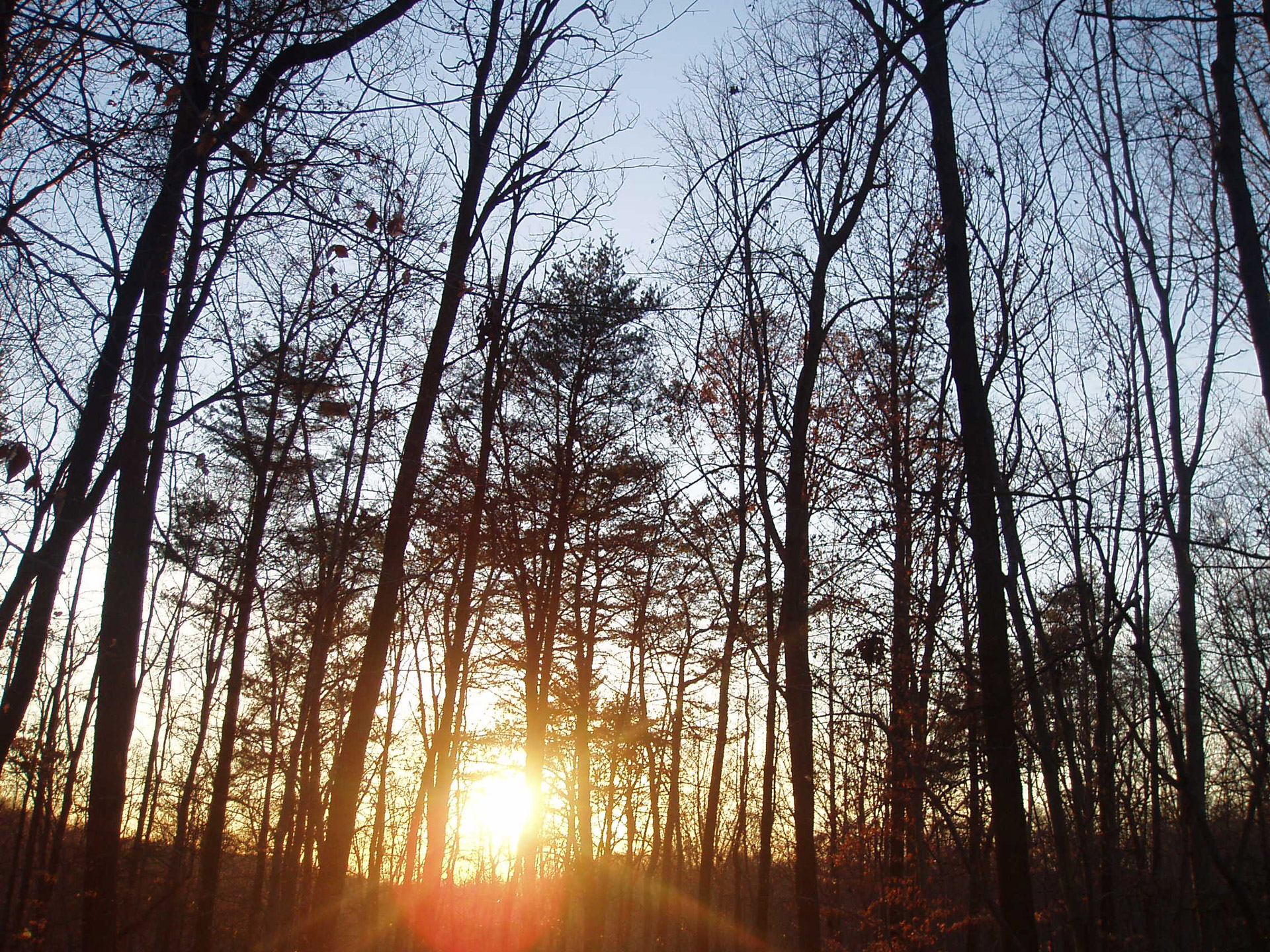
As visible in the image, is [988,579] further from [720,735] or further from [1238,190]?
[720,735]

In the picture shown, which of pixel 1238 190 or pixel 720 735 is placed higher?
pixel 1238 190

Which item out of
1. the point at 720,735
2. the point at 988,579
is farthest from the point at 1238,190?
the point at 720,735

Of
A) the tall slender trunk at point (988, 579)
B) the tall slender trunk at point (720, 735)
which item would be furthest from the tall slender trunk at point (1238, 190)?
the tall slender trunk at point (720, 735)

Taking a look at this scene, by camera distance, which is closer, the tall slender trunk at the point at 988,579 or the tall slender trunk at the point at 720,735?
the tall slender trunk at the point at 988,579

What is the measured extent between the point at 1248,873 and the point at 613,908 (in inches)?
1034

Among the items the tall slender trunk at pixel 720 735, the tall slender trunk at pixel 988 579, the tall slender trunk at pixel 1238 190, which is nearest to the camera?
the tall slender trunk at pixel 1238 190

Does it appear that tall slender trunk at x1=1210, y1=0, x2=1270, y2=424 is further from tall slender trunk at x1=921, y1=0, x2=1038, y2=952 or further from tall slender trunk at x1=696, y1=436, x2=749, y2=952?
tall slender trunk at x1=696, y1=436, x2=749, y2=952

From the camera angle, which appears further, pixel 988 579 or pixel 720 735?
pixel 720 735

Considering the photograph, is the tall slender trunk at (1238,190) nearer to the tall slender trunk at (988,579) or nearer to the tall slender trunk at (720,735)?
the tall slender trunk at (988,579)

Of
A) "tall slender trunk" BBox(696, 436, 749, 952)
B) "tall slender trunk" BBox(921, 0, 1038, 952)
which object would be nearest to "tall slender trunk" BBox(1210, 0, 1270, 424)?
"tall slender trunk" BBox(921, 0, 1038, 952)

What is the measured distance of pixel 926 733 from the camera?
8883mm

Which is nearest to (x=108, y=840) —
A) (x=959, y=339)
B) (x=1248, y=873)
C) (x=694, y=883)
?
(x=959, y=339)

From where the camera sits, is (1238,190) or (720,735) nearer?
(1238,190)

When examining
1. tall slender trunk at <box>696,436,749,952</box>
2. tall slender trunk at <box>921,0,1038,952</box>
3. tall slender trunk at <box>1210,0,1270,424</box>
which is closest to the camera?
tall slender trunk at <box>1210,0,1270,424</box>
